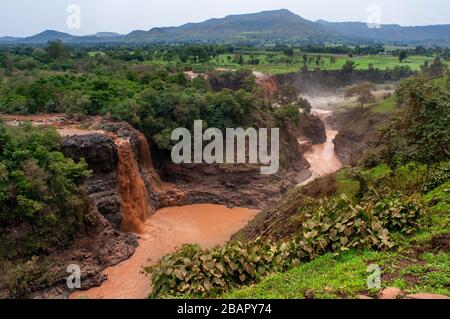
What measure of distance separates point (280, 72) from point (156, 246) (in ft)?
138

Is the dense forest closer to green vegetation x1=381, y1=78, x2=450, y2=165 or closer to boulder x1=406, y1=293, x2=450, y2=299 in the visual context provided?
green vegetation x1=381, y1=78, x2=450, y2=165

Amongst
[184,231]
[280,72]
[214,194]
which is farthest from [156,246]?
[280,72]

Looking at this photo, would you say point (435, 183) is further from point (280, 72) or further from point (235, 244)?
point (280, 72)

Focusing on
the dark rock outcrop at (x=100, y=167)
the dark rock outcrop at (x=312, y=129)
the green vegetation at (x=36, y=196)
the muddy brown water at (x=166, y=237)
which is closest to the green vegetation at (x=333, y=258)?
the muddy brown water at (x=166, y=237)

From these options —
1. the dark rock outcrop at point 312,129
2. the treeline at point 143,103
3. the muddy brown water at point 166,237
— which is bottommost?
the muddy brown water at point 166,237

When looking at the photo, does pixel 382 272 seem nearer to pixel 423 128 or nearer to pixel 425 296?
Answer: pixel 425 296

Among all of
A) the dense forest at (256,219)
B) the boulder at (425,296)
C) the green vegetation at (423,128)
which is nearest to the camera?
the boulder at (425,296)

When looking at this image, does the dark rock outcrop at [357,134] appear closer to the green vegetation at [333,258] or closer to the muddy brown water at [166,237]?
the muddy brown water at [166,237]

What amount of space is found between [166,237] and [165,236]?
143 mm

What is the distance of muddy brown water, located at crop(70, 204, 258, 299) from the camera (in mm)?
16875

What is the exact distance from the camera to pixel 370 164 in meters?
19.2

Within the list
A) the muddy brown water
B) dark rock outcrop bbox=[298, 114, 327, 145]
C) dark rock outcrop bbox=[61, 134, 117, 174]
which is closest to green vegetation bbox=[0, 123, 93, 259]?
dark rock outcrop bbox=[61, 134, 117, 174]

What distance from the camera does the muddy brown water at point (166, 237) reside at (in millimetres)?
16875
